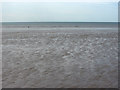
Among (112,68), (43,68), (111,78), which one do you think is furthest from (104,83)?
(43,68)

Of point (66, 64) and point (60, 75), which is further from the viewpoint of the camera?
point (66, 64)

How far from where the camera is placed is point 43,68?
9.12 m

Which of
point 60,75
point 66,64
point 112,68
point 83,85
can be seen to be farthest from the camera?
point 66,64

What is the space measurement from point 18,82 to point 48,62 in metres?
3.49

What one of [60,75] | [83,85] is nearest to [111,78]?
[83,85]

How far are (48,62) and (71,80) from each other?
3338 millimetres

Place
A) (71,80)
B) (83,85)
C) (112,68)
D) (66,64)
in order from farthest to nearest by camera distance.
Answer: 1. (66,64)
2. (112,68)
3. (71,80)
4. (83,85)

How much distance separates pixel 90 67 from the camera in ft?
30.3

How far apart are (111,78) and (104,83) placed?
720mm

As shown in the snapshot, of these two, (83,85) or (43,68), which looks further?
(43,68)

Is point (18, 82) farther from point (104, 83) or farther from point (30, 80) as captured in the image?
point (104, 83)

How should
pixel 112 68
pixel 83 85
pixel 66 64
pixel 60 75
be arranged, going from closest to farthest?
pixel 83 85 < pixel 60 75 < pixel 112 68 < pixel 66 64

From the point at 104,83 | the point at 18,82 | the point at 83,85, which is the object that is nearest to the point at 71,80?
the point at 83,85

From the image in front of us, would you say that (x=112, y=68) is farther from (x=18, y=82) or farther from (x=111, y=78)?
(x=18, y=82)
